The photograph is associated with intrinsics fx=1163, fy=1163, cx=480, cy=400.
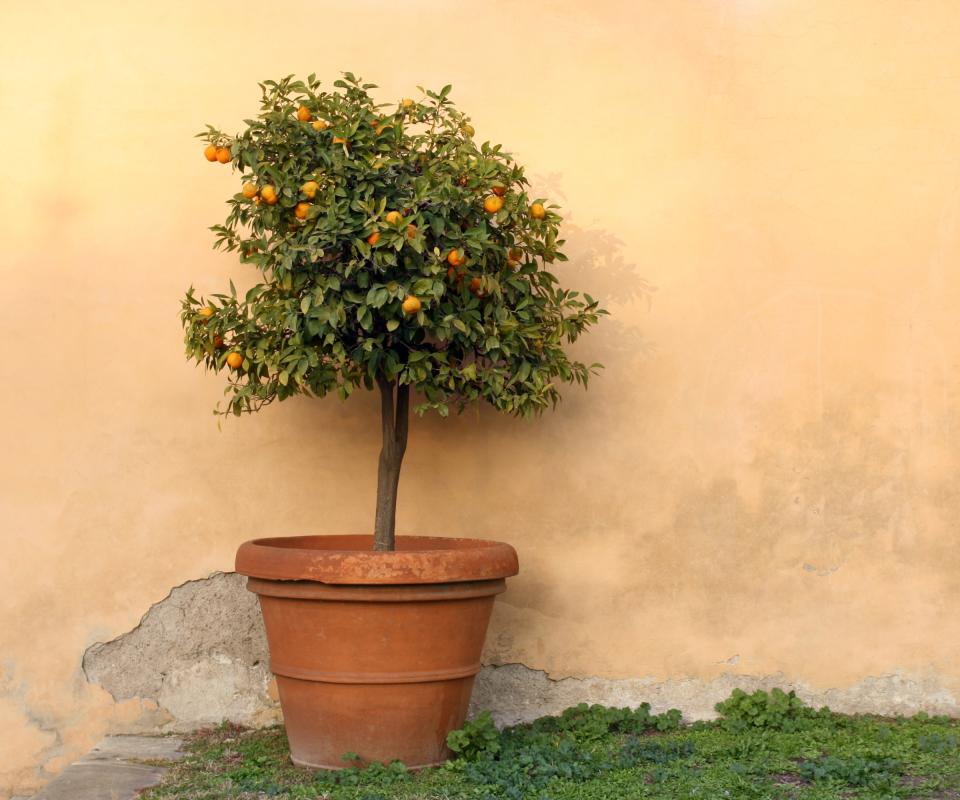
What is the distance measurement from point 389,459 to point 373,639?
0.55 meters

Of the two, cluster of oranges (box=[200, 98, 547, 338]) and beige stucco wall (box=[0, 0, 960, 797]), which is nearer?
cluster of oranges (box=[200, 98, 547, 338])

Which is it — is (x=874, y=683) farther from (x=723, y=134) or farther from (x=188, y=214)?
(x=188, y=214)

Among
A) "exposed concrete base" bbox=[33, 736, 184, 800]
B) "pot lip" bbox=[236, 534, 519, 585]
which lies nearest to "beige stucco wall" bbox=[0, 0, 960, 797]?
"exposed concrete base" bbox=[33, 736, 184, 800]

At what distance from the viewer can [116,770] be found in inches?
131

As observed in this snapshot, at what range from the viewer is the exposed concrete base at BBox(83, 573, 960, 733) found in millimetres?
3797

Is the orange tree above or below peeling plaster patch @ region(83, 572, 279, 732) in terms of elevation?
above

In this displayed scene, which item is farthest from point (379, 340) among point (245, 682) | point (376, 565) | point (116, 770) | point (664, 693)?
point (664, 693)

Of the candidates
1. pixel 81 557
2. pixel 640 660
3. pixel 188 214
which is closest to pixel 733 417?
pixel 640 660

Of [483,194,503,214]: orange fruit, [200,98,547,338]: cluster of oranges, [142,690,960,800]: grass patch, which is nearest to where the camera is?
[142,690,960,800]: grass patch

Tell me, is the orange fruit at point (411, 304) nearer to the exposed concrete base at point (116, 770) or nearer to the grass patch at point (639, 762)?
the grass patch at point (639, 762)

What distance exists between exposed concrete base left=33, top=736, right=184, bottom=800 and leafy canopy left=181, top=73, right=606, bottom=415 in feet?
3.55

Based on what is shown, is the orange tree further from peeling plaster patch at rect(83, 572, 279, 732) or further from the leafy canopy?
peeling plaster patch at rect(83, 572, 279, 732)

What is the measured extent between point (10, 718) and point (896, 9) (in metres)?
3.78

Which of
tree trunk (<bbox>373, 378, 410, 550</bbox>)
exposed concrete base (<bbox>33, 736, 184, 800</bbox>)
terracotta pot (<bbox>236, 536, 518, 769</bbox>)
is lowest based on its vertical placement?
exposed concrete base (<bbox>33, 736, 184, 800</bbox>)
